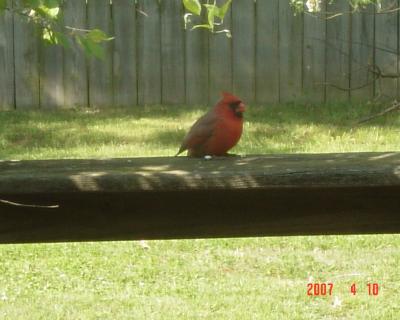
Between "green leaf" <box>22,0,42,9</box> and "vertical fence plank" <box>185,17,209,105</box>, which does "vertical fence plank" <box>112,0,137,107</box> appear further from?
"green leaf" <box>22,0,42,9</box>

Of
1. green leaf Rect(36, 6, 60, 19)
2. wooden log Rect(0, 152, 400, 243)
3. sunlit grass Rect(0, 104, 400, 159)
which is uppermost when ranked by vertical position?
green leaf Rect(36, 6, 60, 19)

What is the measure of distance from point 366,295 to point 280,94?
4.96m

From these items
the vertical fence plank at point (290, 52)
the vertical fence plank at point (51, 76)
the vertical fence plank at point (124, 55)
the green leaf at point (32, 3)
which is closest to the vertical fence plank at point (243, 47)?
the vertical fence plank at point (290, 52)

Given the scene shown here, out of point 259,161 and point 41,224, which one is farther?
point 259,161

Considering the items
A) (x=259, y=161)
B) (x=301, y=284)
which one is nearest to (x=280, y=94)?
(x=301, y=284)

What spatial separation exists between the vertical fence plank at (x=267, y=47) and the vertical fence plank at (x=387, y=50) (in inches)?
39.7

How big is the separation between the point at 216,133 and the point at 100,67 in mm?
5677

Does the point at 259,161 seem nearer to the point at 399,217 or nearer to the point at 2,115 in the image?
the point at 399,217

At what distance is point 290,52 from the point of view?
9.05 meters

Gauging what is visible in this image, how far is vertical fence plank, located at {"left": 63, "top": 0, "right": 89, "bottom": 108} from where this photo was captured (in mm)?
8867

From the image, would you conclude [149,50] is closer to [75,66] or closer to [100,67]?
[100,67]

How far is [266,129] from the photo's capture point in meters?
8.06
